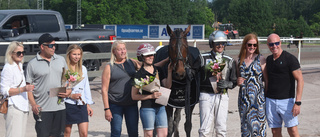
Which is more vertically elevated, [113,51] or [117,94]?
[113,51]

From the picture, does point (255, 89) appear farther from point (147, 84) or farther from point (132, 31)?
point (132, 31)

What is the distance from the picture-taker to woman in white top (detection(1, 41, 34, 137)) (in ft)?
16.5

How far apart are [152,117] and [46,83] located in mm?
1384

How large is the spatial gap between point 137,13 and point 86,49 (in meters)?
68.9

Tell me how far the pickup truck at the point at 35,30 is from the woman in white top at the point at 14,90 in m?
5.95

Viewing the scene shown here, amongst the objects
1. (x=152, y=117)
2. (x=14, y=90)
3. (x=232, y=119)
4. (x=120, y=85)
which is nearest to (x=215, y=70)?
(x=152, y=117)

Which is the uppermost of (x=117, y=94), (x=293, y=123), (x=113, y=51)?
(x=113, y=51)

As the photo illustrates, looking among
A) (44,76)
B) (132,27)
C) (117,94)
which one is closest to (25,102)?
(44,76)

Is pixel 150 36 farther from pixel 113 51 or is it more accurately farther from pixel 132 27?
pixel 113 51

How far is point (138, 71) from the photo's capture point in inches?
216

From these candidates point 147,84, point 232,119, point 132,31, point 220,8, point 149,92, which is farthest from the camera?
point 220,8

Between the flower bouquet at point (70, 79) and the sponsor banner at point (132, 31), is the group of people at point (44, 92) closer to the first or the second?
→ the flower bouquet at point (70, 79)

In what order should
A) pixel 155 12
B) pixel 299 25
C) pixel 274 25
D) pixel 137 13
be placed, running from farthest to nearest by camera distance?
pixel 155 12 → pixel 137 13 → pixel 274 25 → pixel 299 25

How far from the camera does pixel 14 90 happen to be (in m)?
5.01
